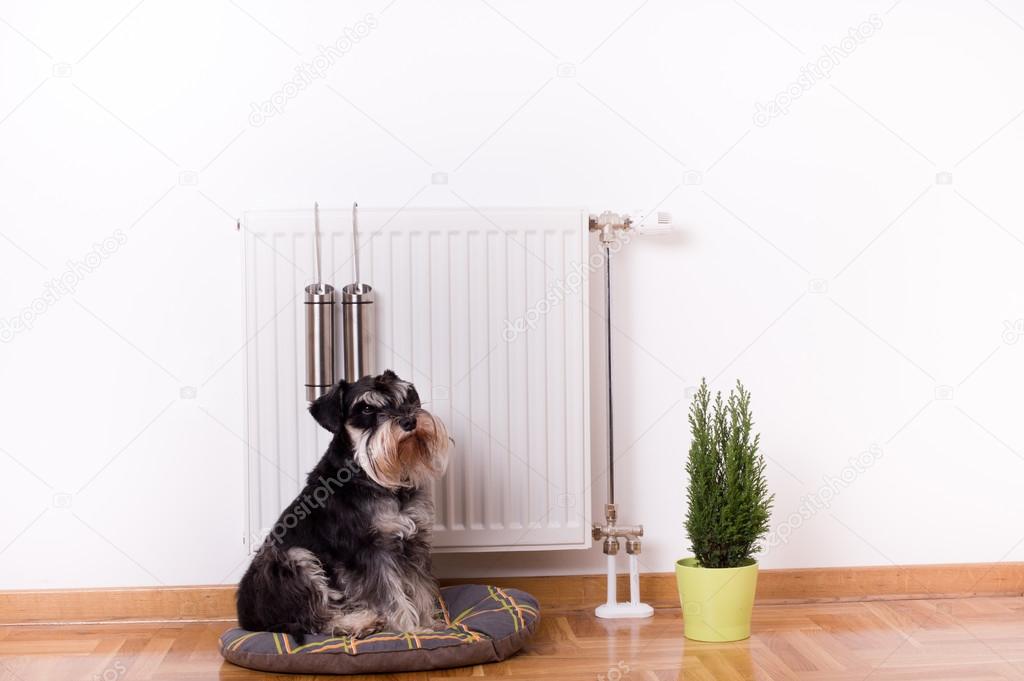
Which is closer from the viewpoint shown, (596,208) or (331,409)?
(331,409)

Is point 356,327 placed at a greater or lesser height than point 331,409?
greater

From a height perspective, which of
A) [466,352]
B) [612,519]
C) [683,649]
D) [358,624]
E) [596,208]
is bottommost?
[683,649]

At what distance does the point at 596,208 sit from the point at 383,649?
1.35 metres

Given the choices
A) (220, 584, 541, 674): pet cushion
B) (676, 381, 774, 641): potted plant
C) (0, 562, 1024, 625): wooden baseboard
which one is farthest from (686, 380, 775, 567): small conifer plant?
(220, 584, 541, 674): pet cushion

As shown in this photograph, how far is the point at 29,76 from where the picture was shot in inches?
117

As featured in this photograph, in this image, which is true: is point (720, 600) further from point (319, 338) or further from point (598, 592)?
point (319, 338)

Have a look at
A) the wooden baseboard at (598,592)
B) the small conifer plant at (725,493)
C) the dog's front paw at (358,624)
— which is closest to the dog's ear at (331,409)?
the dog's front paw at (358,624)

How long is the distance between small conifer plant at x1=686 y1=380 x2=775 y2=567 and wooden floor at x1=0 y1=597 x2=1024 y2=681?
0.24m

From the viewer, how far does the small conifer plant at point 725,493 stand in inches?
108

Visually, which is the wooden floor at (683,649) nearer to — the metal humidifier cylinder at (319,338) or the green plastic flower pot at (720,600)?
the green plastic flower pot at (720,600)

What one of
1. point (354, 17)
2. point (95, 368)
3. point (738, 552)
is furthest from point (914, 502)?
point (95, 368)

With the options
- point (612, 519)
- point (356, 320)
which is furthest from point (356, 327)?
point (612, 519)

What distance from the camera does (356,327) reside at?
112 inches

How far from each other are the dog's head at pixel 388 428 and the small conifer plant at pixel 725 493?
68cm
